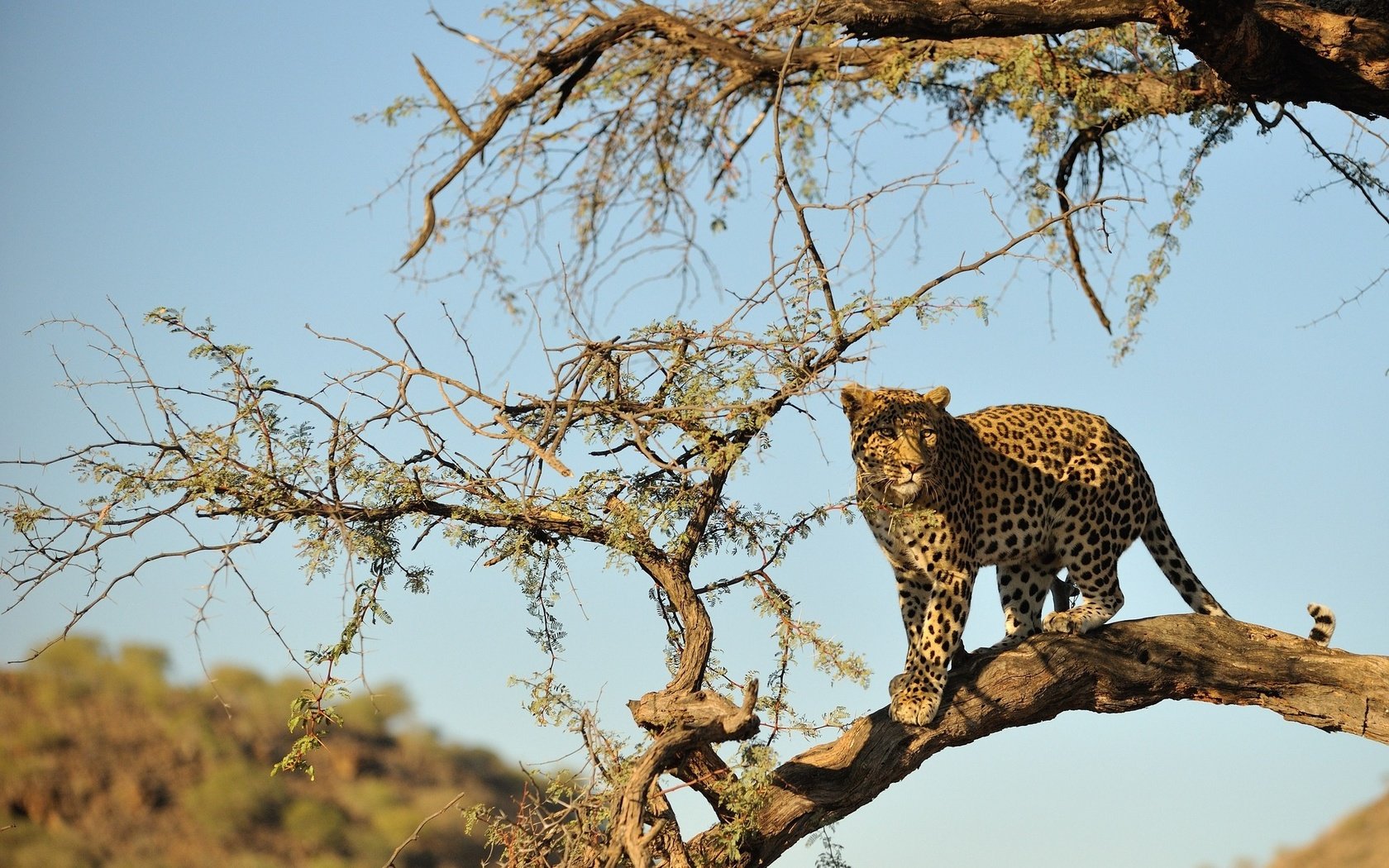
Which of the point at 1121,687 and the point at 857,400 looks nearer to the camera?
the point at 857,400

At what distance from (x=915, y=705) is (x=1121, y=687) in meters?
1.20

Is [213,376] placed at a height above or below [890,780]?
above

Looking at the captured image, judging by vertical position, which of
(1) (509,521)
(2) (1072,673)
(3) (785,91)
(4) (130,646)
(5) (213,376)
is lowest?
(2) (1072,673)

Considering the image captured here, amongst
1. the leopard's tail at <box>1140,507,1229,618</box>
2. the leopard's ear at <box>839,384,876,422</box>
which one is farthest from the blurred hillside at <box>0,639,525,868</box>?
the leopard's ear at <box>839,384,876,422</box>

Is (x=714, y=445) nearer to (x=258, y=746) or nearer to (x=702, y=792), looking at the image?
(x=702, y=792)

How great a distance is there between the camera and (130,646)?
18500mm

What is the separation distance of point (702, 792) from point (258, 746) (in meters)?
13.1

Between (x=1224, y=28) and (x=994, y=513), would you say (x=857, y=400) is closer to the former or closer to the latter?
(x=994, y=513)

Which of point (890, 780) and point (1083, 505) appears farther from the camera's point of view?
point (1083, 505)

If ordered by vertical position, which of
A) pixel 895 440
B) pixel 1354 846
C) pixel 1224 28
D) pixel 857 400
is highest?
pixel 1224 28

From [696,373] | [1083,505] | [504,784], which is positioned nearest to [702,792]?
[696,373]

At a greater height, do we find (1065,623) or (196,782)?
(196,782)

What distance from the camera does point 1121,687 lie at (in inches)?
244

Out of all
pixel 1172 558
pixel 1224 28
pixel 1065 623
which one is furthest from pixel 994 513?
pixel 1224 28
